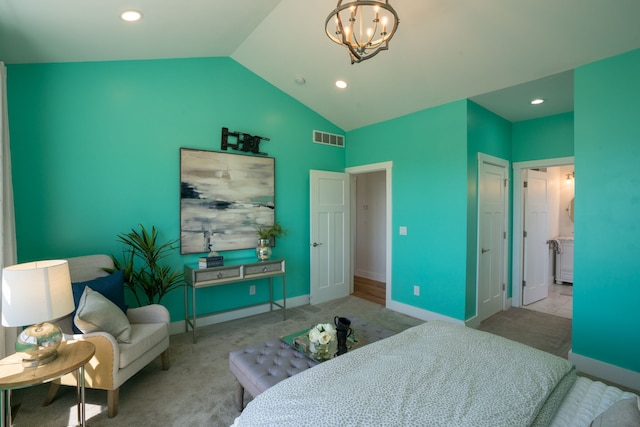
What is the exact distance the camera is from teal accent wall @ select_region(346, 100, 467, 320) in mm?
3480

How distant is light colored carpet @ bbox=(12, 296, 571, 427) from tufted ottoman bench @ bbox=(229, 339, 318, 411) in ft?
1.02

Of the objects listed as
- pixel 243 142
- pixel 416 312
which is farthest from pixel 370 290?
pixel 243 142

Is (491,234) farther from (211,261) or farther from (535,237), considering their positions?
(211,261)

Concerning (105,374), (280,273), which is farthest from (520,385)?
(280,273)

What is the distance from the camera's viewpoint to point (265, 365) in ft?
6.19

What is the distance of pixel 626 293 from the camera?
2.42 m

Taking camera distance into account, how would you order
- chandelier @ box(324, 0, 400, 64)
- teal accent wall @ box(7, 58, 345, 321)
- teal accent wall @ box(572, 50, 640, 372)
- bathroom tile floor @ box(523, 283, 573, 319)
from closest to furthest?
1. chandelier @ box(324, 0, 400, 64)
2. teal accent wall @ box(572, 50, 640, 372)
3. teal accent wall @ box(7, 58, 345, 321)
4. bathroom tile floor @ box(523, 283, 573, 319)

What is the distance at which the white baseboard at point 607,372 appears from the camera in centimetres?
240

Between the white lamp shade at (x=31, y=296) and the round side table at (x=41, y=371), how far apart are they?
0.26 meters

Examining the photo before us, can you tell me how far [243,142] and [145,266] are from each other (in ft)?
5.99

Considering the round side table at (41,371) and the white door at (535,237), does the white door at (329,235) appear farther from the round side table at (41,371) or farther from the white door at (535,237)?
the round side table at (41,371)

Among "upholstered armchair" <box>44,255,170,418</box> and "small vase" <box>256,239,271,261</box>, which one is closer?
"upholstered armchair" <box>44,255,170,418</box>

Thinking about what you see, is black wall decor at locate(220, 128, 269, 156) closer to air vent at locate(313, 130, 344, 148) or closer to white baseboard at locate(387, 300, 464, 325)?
air vent at locate(313, 130, 344, 148)

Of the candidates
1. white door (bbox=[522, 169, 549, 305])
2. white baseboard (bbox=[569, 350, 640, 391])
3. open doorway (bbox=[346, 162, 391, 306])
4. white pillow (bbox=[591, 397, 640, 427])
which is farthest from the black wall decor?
white baseboard (bbox=[569, 350, 640, 391])
